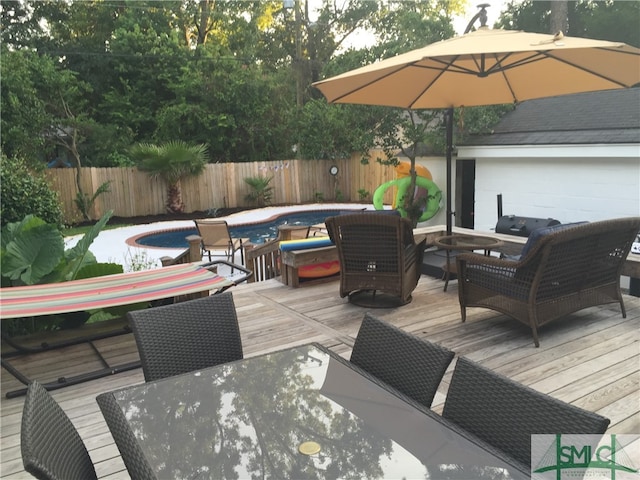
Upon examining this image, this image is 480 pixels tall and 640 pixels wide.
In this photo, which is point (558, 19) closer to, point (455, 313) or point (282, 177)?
point (282, 177)

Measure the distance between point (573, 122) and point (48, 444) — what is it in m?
8.66

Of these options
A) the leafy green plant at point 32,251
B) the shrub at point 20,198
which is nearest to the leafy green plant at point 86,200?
the shrub at point 20,198

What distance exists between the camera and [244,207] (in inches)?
692

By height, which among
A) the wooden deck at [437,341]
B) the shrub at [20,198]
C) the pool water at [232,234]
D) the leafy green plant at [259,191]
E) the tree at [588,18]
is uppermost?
the tree at [588,18]

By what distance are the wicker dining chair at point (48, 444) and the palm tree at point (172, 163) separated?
14.9 metres

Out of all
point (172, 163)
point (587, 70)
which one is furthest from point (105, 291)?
point (172, 163)

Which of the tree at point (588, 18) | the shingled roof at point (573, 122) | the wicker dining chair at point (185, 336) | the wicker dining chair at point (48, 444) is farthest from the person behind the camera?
the tree at point (588, 18)

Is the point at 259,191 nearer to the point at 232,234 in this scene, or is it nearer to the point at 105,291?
the point at 232,234

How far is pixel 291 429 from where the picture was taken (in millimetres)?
1487

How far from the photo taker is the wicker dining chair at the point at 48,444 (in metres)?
1.14

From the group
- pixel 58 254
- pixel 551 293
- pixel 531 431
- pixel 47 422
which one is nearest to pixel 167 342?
pixel 47 422

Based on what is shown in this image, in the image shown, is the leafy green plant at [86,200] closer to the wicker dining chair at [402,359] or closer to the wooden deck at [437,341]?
the wooden deck at [437,341]

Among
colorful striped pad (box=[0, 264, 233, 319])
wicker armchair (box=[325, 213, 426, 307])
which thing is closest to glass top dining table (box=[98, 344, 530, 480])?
colorful striped pad (box=[0, 264, 233, 319])

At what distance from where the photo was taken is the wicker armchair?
13.4ft
